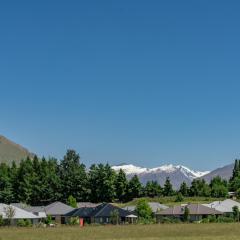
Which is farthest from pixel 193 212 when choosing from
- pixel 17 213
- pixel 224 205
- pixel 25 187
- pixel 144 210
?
pixel 25 187

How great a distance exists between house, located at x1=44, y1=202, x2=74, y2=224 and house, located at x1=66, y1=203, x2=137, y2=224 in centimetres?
699

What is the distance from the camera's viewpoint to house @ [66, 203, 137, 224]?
13738 centimetres

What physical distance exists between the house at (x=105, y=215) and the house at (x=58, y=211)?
6.99m

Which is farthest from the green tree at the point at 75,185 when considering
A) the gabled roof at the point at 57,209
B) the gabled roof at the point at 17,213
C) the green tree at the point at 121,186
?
the gabled roof at the point at 17,213

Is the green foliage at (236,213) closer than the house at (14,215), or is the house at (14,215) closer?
the house at (14,215)

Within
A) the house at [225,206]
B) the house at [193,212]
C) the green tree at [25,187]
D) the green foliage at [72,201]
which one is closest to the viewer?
the house at [193,212]

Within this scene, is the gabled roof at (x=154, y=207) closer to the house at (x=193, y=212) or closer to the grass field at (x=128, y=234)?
the house at (x=193, y=212)

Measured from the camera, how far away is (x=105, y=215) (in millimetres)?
142250

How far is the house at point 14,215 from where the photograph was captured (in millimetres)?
130375

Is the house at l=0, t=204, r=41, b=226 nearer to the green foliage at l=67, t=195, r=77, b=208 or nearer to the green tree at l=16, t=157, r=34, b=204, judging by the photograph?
the green foliage at l=67, t=195, r=77, b=208

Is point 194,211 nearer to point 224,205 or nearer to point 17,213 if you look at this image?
point 224,205

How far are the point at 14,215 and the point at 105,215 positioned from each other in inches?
892

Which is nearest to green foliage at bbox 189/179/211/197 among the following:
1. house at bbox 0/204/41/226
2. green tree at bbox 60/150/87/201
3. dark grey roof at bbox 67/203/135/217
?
green tree at bbox 60/150/87/201

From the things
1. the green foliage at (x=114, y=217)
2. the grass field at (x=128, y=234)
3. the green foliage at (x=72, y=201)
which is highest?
the green foliage at (x=72, y=201)
